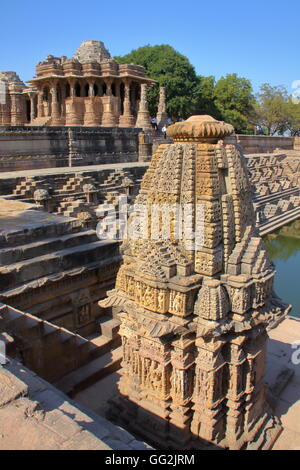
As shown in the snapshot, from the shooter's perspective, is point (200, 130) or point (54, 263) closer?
point (200, 130)

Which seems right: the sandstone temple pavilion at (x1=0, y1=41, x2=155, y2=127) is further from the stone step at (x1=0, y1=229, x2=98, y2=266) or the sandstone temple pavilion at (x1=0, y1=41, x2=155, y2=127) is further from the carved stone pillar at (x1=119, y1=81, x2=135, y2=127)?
the stone step at (x1=0, y1=229, x2=98, y2=266)

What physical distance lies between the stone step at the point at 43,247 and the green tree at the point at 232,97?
35.5 meters

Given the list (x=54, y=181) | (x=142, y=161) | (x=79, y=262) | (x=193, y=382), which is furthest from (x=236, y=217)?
(x=142, y=161)

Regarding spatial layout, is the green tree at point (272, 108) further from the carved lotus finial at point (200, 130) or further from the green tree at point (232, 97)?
the carved lotus finial at point (200, 130)

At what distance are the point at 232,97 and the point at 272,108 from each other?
1191 centimetres

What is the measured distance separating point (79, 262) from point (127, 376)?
225 centimetres

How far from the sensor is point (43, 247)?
5930mm

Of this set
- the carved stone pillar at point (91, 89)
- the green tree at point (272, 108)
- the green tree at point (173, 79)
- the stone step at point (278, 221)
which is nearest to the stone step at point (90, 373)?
the stone step at point (278, 221)

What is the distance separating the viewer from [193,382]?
3992 mm

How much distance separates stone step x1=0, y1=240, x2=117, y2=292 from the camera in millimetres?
5273

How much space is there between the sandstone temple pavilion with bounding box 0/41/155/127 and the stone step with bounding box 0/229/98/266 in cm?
1946

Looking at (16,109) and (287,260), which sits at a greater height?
(16,109)

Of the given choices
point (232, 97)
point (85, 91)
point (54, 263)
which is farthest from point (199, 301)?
point (232, 97)

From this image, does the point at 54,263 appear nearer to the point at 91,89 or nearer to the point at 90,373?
the point at 90,373
